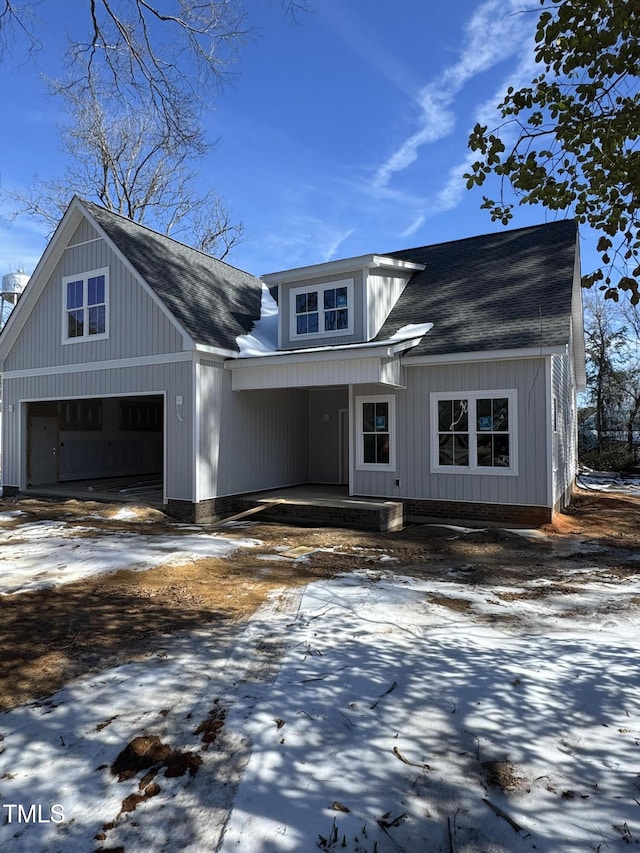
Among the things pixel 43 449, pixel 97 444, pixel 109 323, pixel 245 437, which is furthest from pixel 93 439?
pixel 245 437

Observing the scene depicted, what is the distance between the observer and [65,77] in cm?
751

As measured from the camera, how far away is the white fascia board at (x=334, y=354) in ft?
33.2

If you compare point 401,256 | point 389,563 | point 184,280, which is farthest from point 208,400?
point 401,256

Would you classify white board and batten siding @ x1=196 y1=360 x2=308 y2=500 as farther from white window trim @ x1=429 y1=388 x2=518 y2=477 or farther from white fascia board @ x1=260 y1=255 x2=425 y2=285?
white window trim @ x1=429 y1=388 x2=518 y2=477

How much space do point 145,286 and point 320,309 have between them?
3964 mm

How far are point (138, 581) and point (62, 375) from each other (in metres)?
9.16

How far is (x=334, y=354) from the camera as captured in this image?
10.6 meters

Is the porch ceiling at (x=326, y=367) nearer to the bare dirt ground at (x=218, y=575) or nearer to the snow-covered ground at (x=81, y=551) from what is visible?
the bare dirt ground at (x=218, y=575)

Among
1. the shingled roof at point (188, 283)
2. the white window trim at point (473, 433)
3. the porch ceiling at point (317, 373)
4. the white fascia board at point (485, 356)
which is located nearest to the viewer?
the white fascia board at point (485, 356)

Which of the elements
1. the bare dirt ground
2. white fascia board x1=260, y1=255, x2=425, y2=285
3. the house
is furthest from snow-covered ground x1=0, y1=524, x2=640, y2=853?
white fascia board x1=260, y1=255, x2=425, y2=285

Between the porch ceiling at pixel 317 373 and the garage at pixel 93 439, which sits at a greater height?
the porch ceiling at pixel 317 373

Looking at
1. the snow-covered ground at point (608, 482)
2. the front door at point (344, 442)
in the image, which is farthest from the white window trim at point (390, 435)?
the snow-covered ground at point (608, 482)

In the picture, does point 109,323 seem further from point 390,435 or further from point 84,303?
point 390,435

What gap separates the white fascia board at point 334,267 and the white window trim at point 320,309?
24 centimetres
